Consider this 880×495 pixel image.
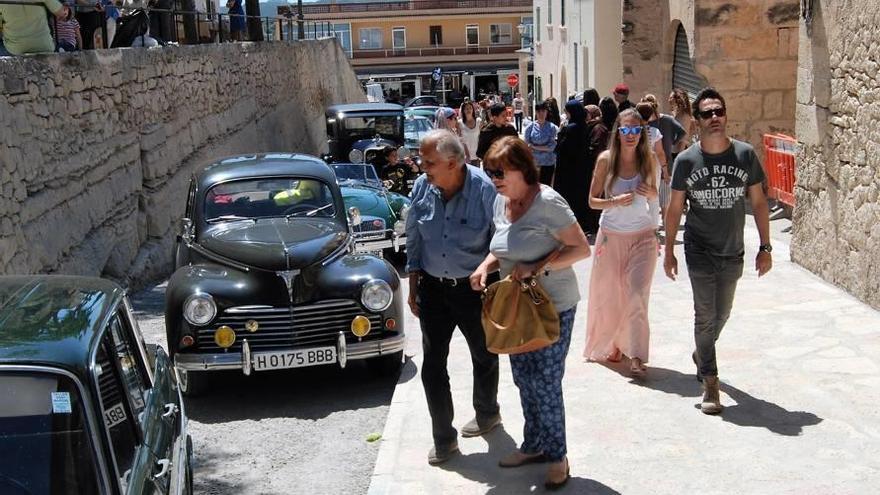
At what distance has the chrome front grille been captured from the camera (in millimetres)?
7035

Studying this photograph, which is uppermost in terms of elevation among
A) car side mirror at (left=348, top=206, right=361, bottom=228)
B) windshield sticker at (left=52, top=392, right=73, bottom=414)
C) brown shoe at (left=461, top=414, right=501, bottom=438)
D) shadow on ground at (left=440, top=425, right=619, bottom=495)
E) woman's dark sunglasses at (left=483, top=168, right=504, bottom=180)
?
woman's dark sunglasses at (left=483, top=168, right=504, bottom=180)

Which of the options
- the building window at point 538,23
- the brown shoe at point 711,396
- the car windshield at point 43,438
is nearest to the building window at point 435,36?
the building window at point 538,23

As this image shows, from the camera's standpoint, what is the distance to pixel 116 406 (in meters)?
3.51

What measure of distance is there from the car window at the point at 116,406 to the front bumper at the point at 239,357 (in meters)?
3.13

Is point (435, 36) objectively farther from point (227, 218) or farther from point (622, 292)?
point (622, 292)

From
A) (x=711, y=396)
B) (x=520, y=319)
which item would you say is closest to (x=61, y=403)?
(x=520, y=319)

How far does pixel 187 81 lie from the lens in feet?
50.4

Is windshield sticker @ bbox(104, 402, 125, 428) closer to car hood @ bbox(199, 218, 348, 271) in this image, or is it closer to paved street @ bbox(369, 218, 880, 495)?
paved street @ bbox(369, 218, 880, 495)

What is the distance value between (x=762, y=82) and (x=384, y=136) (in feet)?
Result: 20.1

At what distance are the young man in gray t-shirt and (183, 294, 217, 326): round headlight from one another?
9.94ft

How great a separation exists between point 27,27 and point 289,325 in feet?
16.1

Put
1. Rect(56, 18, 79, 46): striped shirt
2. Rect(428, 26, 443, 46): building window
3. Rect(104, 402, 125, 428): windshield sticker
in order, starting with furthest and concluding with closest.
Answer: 1. Rect(428, 26, 443, 46): building window
2. Rect(56, 18, 79, 46): striped shirt
3. Rect(104, 402, 125, 428): windshield sticker

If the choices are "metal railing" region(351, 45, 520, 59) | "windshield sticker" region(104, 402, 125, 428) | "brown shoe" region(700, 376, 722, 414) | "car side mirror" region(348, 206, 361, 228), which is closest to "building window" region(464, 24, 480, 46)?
"metal railing" region(351, 45, 520, 59)

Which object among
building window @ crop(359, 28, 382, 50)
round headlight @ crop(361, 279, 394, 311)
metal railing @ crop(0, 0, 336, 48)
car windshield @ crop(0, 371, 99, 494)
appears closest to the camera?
car windshield @ crop(0, 371, 99, 494)
